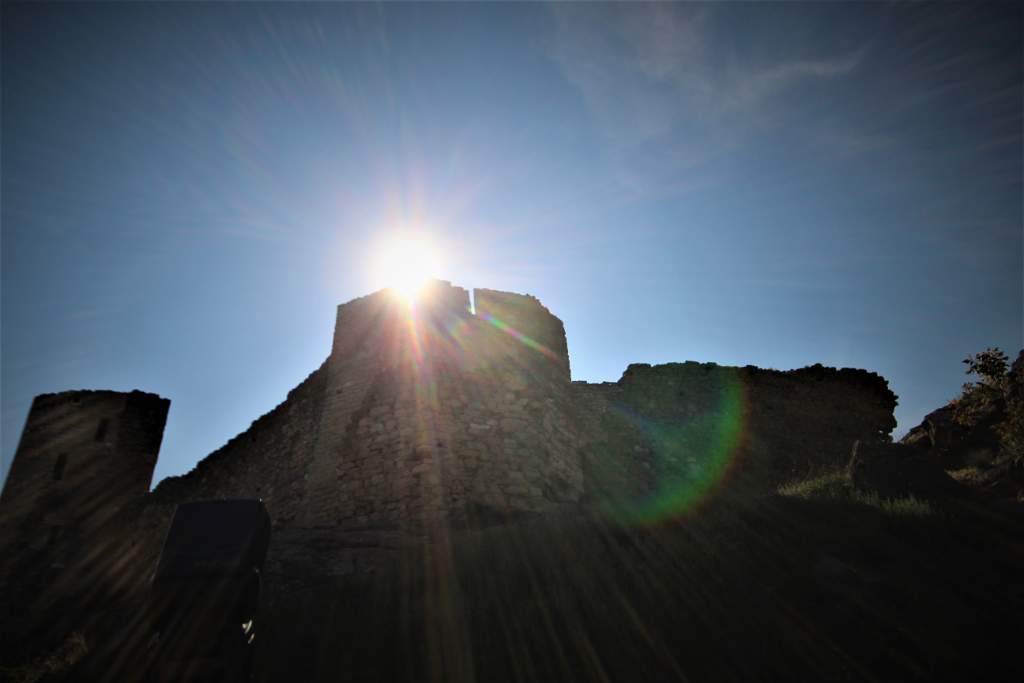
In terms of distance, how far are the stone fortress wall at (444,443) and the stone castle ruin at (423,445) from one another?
3 centimetres

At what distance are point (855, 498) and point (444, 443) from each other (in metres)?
5.31

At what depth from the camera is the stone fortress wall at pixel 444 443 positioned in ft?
27.1

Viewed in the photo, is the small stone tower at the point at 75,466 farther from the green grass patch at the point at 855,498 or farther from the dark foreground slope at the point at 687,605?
the green grass patch at the point at 855,498

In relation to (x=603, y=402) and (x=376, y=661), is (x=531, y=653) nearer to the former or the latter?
(x=376, y=661)

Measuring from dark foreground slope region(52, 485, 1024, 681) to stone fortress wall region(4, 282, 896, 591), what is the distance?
1831 mm

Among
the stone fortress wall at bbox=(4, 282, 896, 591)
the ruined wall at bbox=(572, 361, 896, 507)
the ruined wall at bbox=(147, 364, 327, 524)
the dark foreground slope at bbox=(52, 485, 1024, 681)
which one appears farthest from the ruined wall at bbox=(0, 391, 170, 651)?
the dark foreground slope at bbox=(52, 485, 1024, 681)

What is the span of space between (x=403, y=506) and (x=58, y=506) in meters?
16.9

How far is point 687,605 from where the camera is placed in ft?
16.8

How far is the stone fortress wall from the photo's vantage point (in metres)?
8.26

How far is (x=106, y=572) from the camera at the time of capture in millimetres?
17703

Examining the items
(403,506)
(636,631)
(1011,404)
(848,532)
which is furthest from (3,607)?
(1011,404)

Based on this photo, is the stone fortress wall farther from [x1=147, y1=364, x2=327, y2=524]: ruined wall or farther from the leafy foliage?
the leafy foliage

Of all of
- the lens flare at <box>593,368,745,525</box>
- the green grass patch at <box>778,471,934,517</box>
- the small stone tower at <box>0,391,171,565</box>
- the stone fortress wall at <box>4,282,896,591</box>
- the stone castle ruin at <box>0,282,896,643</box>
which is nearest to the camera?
the green grass patch at <box>778,471,934,517</box>

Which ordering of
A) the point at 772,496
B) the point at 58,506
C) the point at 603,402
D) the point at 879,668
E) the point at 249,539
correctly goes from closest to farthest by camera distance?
1. the point at 879,668
2. the point at 249,539
3. the point at 772,496
4. the point at 603,402
5. the point at 58,506
